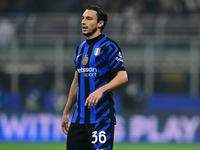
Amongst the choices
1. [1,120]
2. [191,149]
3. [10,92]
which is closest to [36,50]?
[10,92]

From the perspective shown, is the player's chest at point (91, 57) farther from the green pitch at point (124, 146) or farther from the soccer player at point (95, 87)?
the green pitch at point (124, 146)

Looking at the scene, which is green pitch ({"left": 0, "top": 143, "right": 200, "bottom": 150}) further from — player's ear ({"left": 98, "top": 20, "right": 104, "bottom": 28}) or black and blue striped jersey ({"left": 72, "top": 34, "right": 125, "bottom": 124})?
player's ear ({"left": 98, "top": 20, "right": 104, "bottom": 28})

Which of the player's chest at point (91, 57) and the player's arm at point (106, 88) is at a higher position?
the player's chest at point (91, 57)

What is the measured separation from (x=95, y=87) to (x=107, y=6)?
41.0 feet

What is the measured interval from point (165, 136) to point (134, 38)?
309cm

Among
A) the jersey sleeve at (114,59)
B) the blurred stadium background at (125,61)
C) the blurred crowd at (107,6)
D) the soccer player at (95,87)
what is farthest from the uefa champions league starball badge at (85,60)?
the blurred crowd at (107,6)

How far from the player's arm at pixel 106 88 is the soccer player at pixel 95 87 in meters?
0.07

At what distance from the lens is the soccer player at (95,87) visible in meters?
4.54

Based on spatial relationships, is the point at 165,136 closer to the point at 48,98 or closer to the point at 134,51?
the point at 134,51

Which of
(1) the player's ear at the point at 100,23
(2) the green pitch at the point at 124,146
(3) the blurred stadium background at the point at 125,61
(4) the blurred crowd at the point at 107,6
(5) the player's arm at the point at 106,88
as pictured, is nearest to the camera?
(5) the player's arm at the point at 106,88

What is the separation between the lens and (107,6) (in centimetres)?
1684

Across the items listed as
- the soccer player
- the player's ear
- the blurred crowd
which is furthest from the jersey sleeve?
the blurred crowd

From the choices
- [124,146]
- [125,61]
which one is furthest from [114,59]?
[125,61]

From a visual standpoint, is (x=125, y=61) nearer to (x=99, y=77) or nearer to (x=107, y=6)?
(x=107, y=6)
